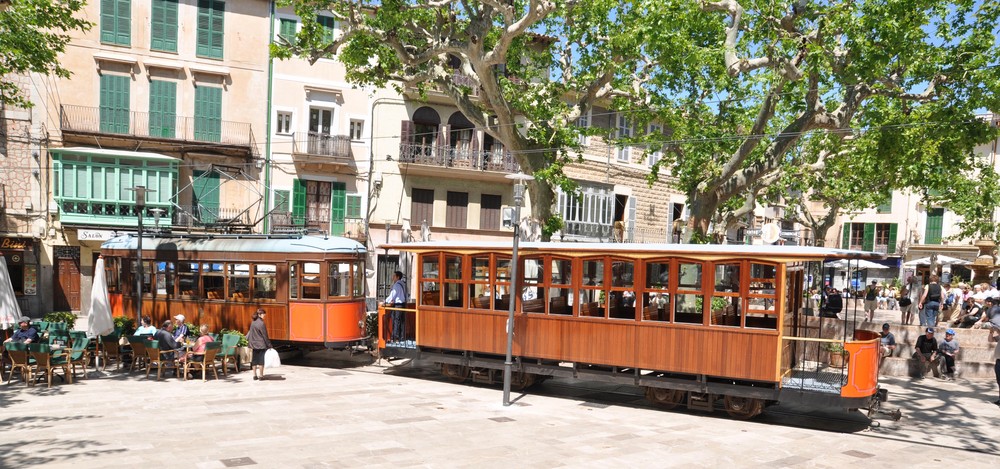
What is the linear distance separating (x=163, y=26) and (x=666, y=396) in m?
22.6

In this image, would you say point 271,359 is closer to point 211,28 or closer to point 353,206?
point 353,206

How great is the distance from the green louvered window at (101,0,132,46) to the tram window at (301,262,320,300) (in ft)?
49.9

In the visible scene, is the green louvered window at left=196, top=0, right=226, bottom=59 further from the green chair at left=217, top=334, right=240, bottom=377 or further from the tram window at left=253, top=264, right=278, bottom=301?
the green chair at left=217, top=334, right=240, bottom=377

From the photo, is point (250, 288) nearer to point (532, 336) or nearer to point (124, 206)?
point (532, 336)

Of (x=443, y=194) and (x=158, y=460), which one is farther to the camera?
(x=443, y=194)

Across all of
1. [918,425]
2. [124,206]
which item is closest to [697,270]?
[918,425]

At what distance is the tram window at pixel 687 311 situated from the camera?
522 inches

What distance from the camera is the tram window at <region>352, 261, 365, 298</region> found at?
1725 cm

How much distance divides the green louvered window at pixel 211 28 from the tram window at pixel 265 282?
13.8 meters

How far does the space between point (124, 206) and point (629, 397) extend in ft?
64.6

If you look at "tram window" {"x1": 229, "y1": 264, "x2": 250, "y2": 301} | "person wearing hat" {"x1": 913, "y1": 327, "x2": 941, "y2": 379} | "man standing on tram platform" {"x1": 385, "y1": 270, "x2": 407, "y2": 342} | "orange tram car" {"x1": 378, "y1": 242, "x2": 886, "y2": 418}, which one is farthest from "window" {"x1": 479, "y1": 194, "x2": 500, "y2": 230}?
"person wearing hat" {"x1": 913, "y1": 327, "x2": 941, "y2": 379}

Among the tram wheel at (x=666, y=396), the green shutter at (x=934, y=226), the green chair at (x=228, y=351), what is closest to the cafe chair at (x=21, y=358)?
the green chair at (x=228, y=351)

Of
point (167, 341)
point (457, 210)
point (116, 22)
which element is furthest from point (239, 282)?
point (116, 22)

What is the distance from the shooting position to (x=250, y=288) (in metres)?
17.2
